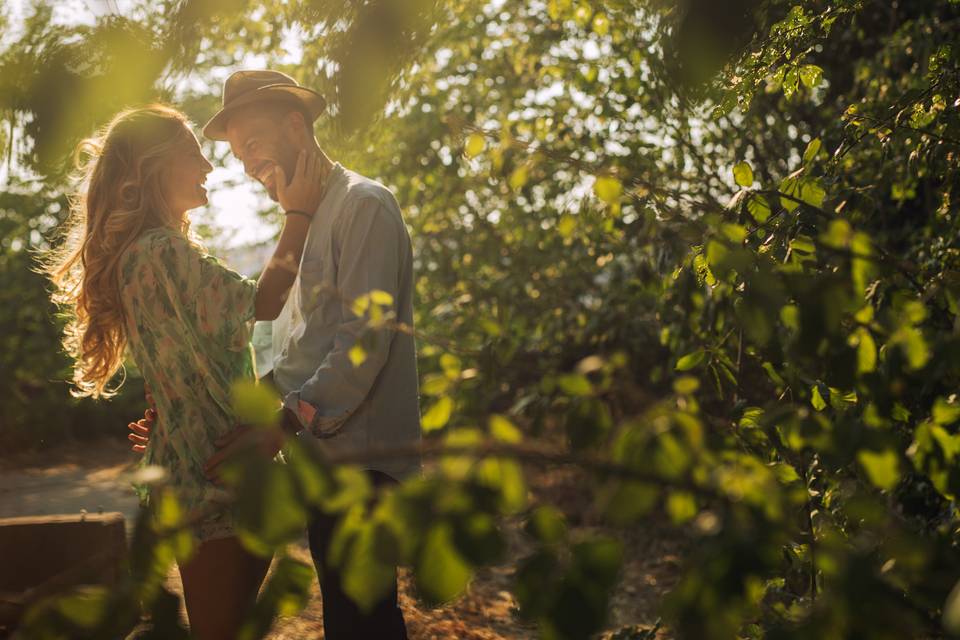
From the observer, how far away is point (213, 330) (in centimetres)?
247

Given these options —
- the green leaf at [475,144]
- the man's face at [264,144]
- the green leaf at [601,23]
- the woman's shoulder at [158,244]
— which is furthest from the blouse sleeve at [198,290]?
the green leaf at [601,23]

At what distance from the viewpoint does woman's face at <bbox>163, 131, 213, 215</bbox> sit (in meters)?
2.57

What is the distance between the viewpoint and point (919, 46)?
4.75 metres

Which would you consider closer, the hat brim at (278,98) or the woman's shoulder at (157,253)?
the woman's shoulder at (157,253)

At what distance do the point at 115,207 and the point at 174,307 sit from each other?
1.16ft

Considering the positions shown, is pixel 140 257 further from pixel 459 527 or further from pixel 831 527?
pixel 831 527

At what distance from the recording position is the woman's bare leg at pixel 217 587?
7.74 ft

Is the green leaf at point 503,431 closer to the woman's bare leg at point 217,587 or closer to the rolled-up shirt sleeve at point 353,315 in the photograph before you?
the rolled-up shirt sleeve at point 353,315

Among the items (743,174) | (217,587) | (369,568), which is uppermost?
(743,174)

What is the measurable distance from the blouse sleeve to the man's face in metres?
0.47

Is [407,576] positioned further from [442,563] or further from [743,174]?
Result: [442,563]

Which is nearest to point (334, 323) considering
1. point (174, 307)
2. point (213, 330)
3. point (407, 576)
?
point (213, 330)

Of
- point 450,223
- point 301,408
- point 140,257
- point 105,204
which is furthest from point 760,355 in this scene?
point 450,223

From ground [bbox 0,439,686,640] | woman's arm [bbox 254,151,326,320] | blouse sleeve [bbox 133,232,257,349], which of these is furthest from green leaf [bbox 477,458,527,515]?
ground [bbox 0,439,686,640]
